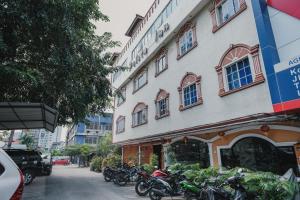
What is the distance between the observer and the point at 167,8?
1545 centimetres

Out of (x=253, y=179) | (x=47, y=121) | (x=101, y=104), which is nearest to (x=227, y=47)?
(x=253, y=179)

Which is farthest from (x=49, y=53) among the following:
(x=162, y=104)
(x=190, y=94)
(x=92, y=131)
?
(x=92, y=131)

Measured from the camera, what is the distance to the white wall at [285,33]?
7.21 m

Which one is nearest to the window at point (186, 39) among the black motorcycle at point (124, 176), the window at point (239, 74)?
the window at point (239, 74)

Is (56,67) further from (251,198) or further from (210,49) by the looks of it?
(251,198)

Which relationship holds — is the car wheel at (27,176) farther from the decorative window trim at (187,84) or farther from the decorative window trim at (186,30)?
the decorative window trim at (186,30)

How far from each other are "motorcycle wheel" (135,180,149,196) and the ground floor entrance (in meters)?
2.95

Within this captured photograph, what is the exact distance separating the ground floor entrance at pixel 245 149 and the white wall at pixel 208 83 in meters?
0.76

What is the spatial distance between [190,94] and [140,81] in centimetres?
820

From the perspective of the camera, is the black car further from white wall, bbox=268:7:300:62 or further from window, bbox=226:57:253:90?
white wall, bbox=268:7:300:62

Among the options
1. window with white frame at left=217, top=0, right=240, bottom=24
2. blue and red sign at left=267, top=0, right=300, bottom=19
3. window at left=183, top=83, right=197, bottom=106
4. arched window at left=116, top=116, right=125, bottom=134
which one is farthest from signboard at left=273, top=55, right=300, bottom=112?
arched window at left=116, top=116, right=125, bottom=134

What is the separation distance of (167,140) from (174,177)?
460cm

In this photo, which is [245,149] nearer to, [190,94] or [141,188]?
[190,94]

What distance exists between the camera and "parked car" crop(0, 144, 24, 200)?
3070 millimetres
